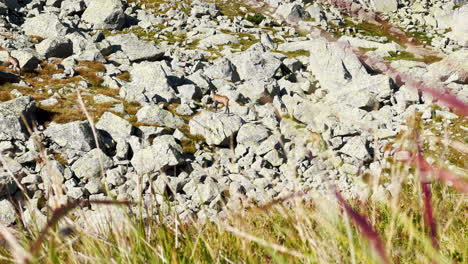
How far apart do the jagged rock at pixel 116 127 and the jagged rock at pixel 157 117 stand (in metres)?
2.49

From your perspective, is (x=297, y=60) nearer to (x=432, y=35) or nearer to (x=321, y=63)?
(x=321, y=63)

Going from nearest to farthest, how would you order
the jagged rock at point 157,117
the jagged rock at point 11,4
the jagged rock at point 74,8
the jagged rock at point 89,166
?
the jagged rock at point 89,166 < the jagged rock at point 157,117 < the jagged rock at point 11,4 < the jagged rock at point 74,8

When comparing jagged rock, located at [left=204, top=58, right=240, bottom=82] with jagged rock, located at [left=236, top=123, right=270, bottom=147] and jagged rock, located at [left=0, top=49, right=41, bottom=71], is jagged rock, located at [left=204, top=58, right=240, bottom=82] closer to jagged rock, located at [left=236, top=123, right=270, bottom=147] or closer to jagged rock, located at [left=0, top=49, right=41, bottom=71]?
jagged rock, located at [left=236, top=123, right=270, bottom=147]

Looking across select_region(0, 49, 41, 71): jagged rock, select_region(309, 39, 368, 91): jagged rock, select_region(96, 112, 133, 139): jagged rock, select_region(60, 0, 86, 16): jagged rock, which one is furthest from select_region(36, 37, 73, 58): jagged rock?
select_region(309, 39, 368, 91): jagged rock

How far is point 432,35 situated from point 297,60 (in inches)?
1602

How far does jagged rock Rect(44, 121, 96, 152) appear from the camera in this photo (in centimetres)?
2194

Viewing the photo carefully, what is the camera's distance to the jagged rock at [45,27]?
4912 cm

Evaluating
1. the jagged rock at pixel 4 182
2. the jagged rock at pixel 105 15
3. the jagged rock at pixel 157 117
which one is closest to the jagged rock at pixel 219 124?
the jagged rock at pixel 157 117

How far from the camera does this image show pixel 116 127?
23734mm

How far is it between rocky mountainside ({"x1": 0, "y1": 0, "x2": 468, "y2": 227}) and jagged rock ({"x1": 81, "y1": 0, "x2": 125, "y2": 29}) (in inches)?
7.7

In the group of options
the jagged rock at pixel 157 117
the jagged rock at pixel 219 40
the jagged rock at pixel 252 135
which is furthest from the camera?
the jagged rock at pixel 219 40

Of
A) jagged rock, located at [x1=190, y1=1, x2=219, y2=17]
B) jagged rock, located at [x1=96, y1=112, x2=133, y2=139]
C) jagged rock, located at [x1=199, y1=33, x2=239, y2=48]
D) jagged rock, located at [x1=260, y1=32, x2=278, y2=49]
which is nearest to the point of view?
jagged rock, located at [x1=96, y1=112, x2=133, y2=139]

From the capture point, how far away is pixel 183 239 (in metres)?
2.55

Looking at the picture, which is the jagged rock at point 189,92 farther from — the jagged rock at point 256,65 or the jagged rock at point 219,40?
the jagged rock at point 219,40
